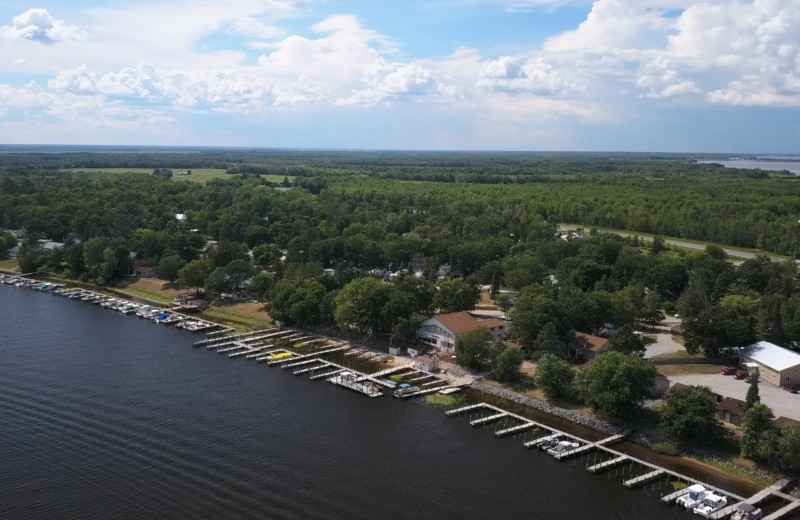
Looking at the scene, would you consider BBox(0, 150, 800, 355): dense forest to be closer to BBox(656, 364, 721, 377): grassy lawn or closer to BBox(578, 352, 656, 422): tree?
BBox(656, 364, 721, 377): grassy lawn

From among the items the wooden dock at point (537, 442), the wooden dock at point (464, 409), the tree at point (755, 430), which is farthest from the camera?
the wooden dock at point (464, 409)

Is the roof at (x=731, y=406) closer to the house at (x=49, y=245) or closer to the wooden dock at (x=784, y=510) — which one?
the wooden dock at (x=784, y=510)

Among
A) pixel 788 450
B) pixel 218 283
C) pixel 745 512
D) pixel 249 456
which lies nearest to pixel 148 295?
pixel 218 283

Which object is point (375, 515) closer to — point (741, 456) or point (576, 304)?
point (741, 456)

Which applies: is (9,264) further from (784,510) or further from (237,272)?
(784,510)

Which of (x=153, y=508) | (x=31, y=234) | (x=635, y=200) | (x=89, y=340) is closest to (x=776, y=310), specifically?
(x=153, y=508)

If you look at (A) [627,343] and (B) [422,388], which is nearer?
(A) [627,343]

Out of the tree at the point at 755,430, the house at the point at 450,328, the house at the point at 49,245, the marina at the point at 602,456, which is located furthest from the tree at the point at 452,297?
the house at the point at 49,245
